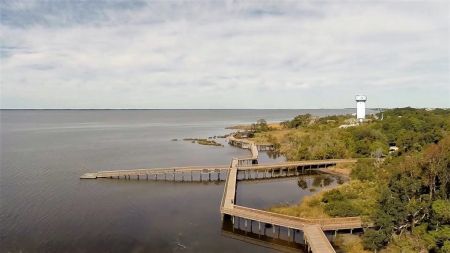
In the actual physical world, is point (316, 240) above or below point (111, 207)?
above

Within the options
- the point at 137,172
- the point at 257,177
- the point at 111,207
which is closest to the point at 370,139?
the point at 257,177

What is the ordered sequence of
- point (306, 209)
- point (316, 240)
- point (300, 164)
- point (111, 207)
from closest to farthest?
point (316, 240)
point (306, 209)
point (111, 207)
point (300, 164)

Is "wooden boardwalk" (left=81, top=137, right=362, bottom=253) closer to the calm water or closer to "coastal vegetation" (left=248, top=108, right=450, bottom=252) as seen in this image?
the calm water

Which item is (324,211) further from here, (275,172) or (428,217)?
(275,172)

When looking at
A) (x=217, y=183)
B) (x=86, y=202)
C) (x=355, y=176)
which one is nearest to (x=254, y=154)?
(x=217, y=183)

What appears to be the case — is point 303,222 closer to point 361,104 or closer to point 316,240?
point 316,240

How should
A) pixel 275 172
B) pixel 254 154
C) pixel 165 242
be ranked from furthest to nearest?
pixel 254 154 < pixel 275 172 < pixel 165 242

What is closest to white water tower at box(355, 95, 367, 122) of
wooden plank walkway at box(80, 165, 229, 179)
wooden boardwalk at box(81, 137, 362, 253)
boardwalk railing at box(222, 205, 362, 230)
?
wooden boardwalk at box(81, 137, 362, 253)

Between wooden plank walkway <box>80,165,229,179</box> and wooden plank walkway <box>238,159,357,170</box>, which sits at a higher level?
wooden plank walkway <box>238,159,357,170</box>

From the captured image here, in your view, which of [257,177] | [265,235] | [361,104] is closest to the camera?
[265,235]

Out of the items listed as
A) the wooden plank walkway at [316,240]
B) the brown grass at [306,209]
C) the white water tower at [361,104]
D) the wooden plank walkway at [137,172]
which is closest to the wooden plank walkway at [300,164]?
the wooden plank walkway at [137,172]

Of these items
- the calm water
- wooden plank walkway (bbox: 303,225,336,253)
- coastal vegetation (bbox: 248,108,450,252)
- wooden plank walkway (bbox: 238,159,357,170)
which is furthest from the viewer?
wooden plank walkway (bbox: 238,159,357,170)
